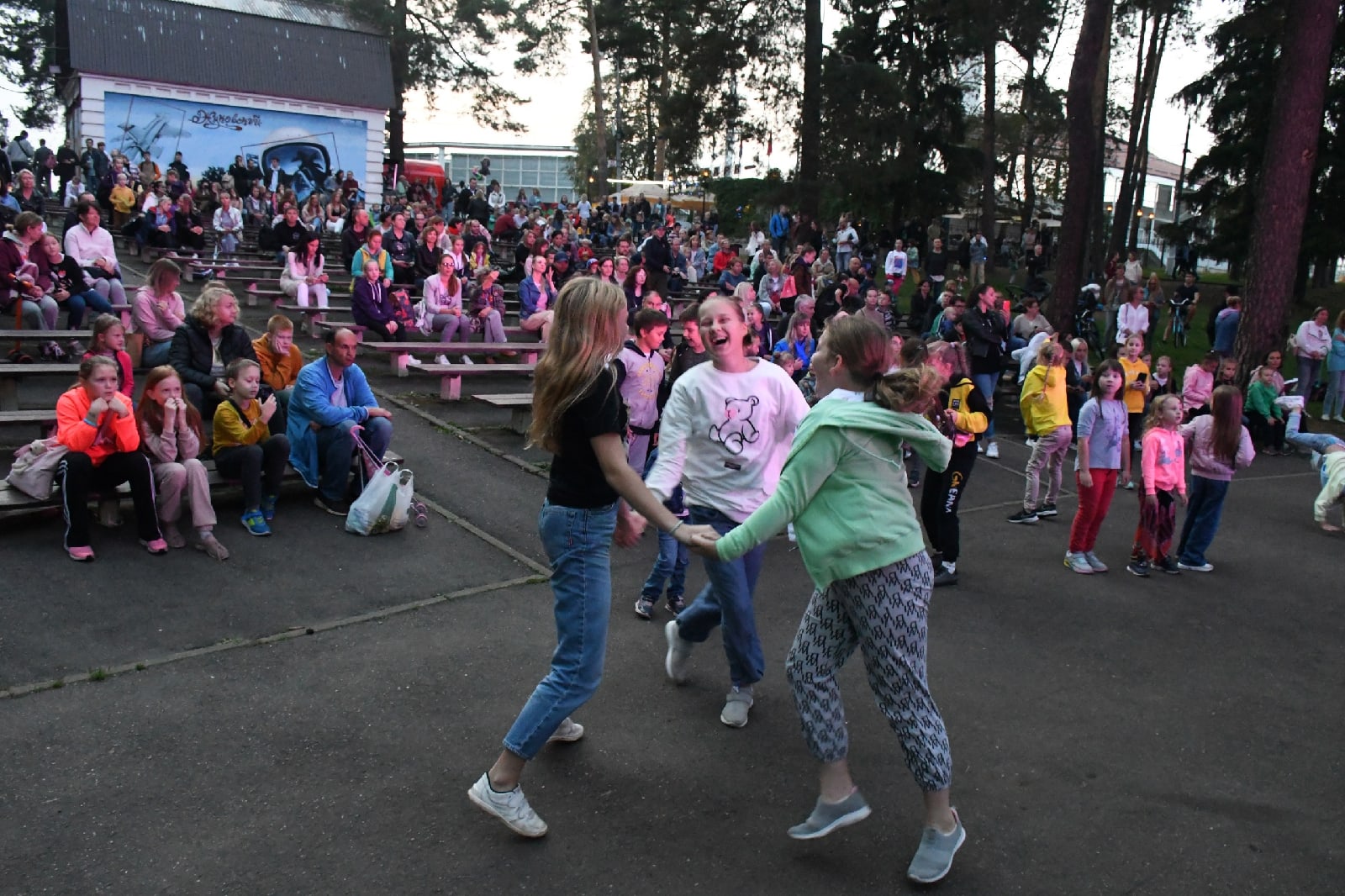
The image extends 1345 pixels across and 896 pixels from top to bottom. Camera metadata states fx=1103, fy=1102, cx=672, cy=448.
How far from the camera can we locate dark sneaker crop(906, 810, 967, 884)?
12.5 feet

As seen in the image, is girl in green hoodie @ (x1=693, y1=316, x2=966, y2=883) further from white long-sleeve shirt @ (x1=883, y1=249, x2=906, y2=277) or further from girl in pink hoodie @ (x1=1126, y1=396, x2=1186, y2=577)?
white long-sleeve shirt @ (x1=883, y1=249, x2=906, y2=277)

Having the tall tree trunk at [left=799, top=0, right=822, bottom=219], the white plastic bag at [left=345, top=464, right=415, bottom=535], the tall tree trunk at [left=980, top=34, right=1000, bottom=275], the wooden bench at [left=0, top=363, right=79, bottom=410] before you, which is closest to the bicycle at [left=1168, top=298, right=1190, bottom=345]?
the tall tree trunk at [left=980, top=34, right=1000, bottom=275]

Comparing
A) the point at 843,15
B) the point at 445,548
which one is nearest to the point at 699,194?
the point at 843,15

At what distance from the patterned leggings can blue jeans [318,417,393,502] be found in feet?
16.3

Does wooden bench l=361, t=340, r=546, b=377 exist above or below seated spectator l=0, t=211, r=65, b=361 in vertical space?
below

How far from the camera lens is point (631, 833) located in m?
4.11

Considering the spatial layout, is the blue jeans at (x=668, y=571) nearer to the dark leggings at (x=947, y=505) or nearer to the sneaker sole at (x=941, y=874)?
the dark leggings at (x=947, y=505)

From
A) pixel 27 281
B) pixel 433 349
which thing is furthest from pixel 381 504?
pixel 27 281

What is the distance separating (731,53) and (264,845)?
2773 centimetres

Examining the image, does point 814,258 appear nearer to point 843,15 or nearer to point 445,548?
point 843,15

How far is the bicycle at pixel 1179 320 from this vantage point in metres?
24.4

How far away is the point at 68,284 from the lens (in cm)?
1174

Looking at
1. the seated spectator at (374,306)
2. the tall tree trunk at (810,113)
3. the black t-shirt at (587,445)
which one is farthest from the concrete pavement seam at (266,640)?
the tall tree trunk at (810,113)

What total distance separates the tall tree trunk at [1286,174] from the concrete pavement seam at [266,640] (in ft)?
42.2
